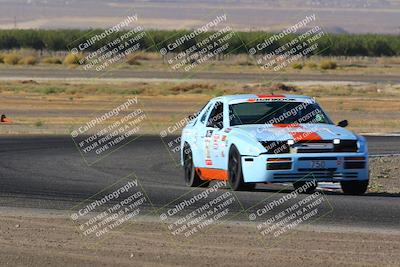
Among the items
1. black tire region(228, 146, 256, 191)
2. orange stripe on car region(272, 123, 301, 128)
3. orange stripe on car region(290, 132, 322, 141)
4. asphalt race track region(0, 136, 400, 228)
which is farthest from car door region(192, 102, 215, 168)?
orange stripe on car region(290, 132, 322, 141)

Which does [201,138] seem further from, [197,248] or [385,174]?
[197,248]

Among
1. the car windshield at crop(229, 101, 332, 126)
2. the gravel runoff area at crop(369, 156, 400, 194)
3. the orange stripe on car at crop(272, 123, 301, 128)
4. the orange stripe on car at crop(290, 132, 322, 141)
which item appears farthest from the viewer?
the gravel runoff area at crop(369, 156, 400, 194)

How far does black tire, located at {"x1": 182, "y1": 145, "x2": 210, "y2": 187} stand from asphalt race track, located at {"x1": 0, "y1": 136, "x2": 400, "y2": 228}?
1.02 ft

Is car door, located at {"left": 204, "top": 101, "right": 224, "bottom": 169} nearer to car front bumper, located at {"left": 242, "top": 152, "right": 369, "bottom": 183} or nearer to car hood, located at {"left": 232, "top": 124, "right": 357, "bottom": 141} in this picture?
car hood, located at {"left": 232, "top": 124, "right": 357, "bottom": 141}

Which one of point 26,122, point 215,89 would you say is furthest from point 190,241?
point 215,89

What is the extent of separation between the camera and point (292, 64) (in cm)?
11088

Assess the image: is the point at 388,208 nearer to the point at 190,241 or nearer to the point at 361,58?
the point at 190,241

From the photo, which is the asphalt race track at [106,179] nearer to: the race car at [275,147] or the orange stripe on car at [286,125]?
the race car at [275,147]

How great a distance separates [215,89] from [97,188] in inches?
1789

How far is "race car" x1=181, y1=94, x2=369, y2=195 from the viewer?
631 inches

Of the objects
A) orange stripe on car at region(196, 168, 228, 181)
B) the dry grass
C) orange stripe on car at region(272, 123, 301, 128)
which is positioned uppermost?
orange stripe on car at region(272, 123, 301, 128)

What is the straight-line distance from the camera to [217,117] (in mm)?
17938

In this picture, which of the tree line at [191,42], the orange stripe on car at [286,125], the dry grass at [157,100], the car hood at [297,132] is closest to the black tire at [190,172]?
the car hood at [297,132]

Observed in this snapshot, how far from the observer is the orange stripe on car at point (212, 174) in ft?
56.7
